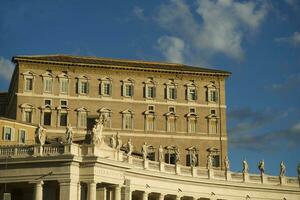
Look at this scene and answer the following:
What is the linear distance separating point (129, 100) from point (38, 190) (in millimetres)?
52114

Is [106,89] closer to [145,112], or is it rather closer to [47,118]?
[145,112]

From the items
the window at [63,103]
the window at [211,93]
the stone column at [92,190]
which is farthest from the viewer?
the window at [211,93]

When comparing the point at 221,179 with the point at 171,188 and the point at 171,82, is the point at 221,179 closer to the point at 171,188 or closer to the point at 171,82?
the point at 171,188

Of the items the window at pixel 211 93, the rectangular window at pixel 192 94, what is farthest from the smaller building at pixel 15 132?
the window at pixel 211 93

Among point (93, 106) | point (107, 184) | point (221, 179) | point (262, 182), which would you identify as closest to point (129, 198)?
point (107, 184)

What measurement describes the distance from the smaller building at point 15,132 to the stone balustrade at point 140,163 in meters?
15.9

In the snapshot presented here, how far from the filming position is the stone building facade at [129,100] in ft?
342

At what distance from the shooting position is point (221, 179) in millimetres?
81188

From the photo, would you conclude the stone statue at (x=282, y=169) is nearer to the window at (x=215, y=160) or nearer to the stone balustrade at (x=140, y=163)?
the stone balustrade at (x=140, y=163)

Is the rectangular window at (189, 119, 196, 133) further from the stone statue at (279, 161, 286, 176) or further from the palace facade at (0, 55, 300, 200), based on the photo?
the stone statue at (279, 161, 286, 176)

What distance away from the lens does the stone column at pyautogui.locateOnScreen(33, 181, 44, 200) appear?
2271 inches

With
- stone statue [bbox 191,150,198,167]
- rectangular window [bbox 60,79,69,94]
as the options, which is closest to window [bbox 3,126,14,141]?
stone statue [bbox 191,150,198,167]

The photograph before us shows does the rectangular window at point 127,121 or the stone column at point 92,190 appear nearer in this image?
the stone column at point 92,190

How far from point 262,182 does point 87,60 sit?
38.5 meters
